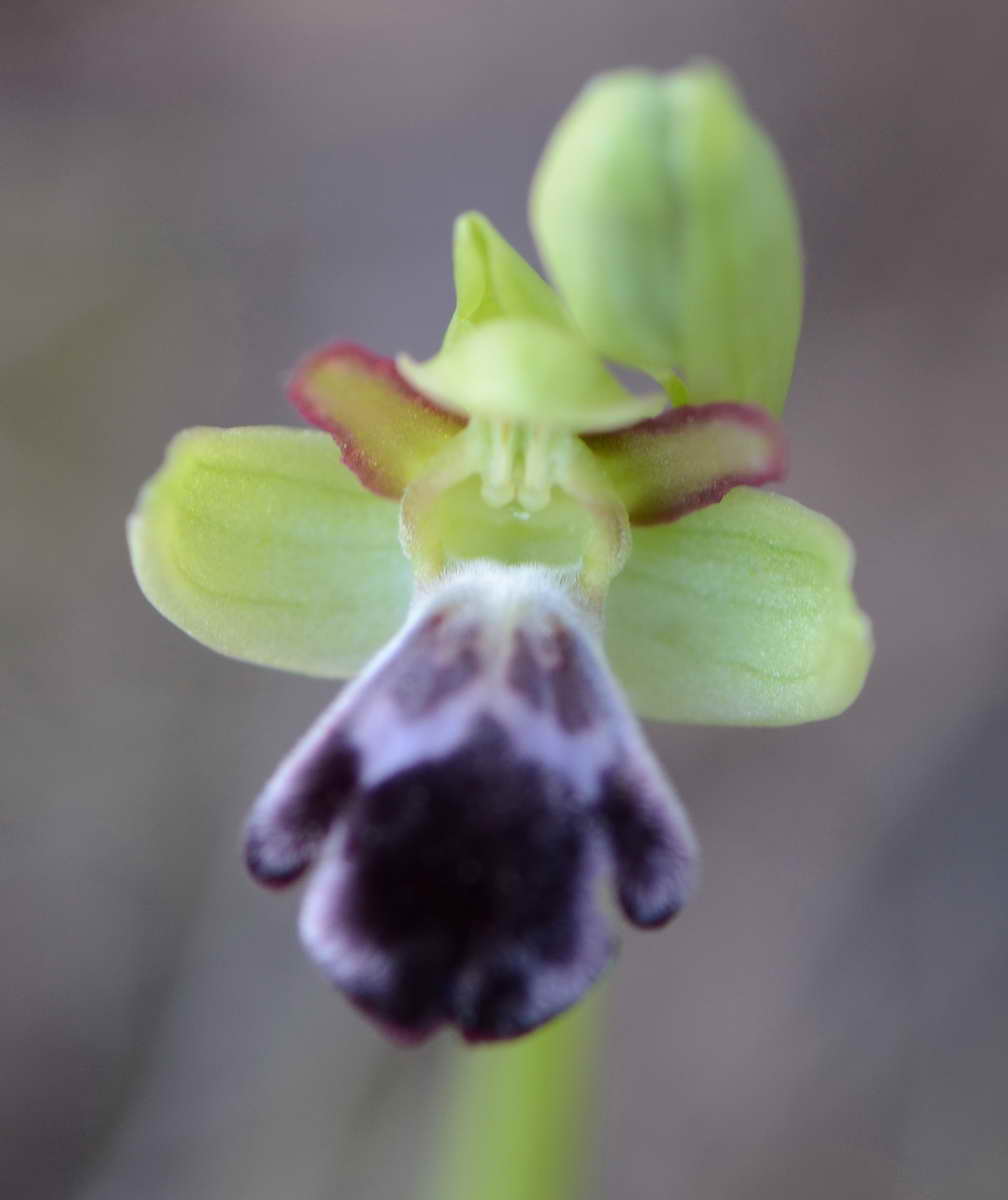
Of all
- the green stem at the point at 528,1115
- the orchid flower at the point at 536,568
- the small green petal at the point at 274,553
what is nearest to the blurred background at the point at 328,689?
the green stem at the point at 528,1115

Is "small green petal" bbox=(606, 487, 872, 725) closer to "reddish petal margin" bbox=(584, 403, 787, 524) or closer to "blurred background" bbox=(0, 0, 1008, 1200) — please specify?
"reddish petal margin" bbox=(584, 403, 787, 524)

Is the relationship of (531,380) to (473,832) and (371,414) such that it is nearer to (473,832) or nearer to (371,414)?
(371,414)

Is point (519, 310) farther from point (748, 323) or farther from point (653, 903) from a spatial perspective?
point (653, 903)

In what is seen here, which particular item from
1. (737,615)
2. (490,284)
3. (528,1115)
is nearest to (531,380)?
(490,284)

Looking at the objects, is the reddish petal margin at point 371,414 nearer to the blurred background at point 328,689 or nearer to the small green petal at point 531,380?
the small green petal at point 531,380

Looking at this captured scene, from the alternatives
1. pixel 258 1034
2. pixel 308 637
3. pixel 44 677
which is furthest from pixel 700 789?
pixel 308 637

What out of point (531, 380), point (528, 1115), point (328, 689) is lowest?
point (528, 1115)

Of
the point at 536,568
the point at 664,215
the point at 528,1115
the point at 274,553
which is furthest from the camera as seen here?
the point at 528,1115
